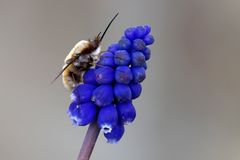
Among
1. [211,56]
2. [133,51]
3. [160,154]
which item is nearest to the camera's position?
[133,51]

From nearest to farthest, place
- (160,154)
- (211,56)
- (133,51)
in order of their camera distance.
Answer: (133,51) < (160,154) < (211,56)

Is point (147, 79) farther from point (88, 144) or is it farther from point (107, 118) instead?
point (88, 144)

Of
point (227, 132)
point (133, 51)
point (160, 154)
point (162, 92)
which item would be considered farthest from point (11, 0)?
point (133, 51)

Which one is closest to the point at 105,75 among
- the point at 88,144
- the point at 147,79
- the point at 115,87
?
the point at 115,87

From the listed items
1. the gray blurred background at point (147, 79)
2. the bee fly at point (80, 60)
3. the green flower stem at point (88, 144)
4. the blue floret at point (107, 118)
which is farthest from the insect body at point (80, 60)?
the gray blurred background at point (147, 79)

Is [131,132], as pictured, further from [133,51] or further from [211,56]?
[133,51]

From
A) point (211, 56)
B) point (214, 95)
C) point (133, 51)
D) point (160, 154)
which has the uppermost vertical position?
point (211, 56)
